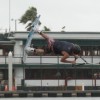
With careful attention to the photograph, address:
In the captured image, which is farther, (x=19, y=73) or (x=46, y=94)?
(x=19, y=73)

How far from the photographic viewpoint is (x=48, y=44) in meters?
19.0

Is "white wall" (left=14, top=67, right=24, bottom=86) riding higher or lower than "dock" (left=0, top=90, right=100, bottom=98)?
higher

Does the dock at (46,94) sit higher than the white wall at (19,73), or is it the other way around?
the white wall at (19,73)

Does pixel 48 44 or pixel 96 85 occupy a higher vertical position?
pixel 48 44

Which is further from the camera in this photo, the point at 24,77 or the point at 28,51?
Result: the point at 24,77

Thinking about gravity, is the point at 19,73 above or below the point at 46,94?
above

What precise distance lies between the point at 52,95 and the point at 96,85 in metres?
15.3

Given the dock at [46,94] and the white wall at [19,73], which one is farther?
the white wall at [19,73]

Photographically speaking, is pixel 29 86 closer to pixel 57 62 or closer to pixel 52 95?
pixel 57 62

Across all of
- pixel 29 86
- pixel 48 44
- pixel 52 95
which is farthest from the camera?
pixel 29 86

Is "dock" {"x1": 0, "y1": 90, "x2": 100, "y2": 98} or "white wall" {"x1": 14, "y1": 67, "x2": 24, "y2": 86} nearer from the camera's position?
"dock" {"x1": 0, "y1": 90, "x2": 100, "y2": 98}

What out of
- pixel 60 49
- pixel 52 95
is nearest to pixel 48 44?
pixel 60 49

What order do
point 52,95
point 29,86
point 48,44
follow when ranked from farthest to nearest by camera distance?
1. point 29,86
2. point 52,95
3. point 48,44

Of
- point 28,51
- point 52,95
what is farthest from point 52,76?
point 28,51
